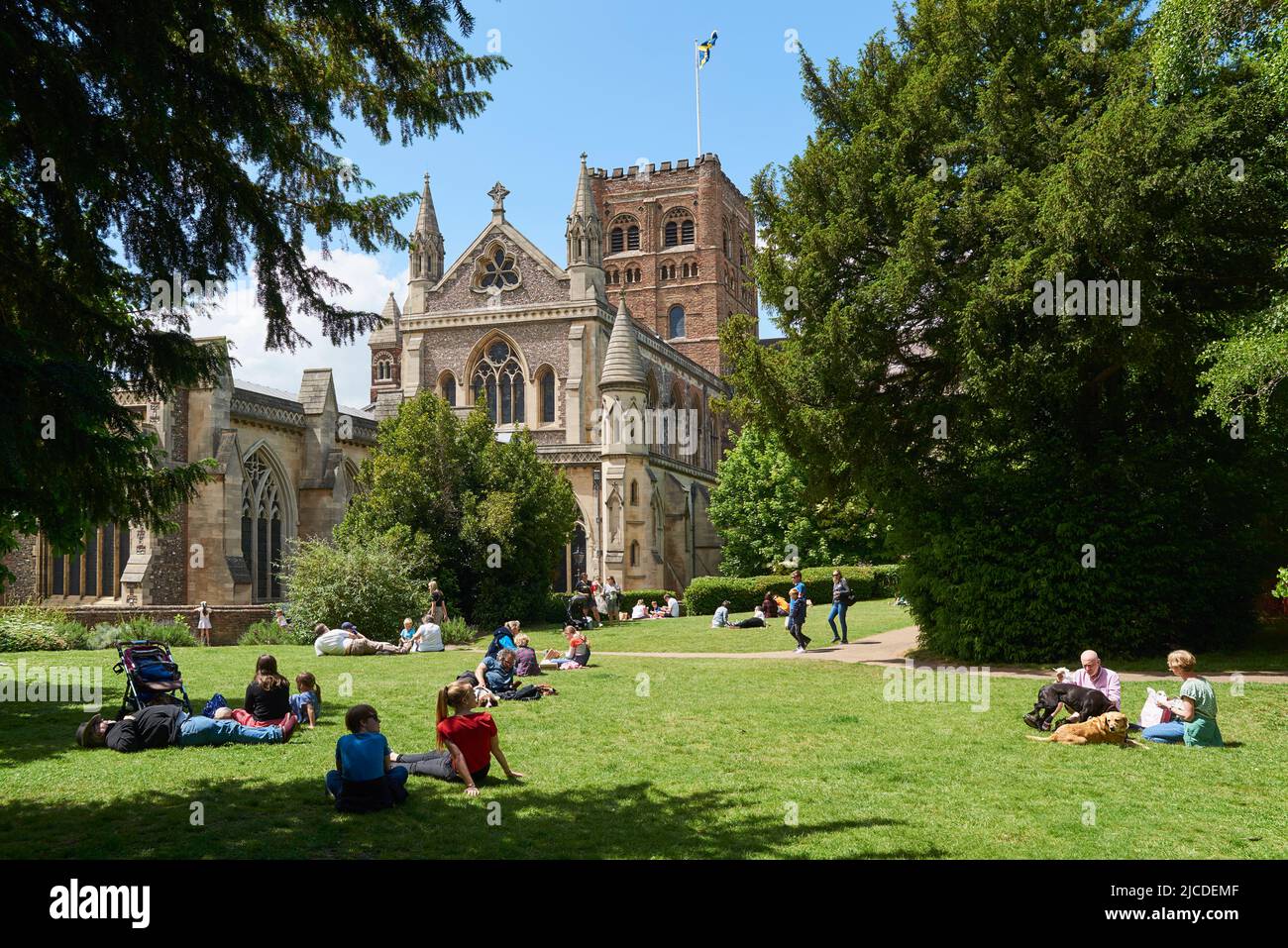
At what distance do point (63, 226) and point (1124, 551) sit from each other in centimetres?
1645

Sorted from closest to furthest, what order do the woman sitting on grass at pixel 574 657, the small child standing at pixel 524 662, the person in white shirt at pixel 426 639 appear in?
the small child standing at pixel 524 662, the woman sitting on grass at pixel 574 657, the person in white shirt at pixel 426 639

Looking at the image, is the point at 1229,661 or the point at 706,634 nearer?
the point at 1229,661

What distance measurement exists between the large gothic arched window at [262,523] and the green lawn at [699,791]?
22094mm

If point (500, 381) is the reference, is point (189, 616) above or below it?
below

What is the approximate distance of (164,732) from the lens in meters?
10.2

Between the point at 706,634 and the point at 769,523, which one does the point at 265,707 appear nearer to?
the point at 706,634

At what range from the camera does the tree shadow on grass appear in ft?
21.7

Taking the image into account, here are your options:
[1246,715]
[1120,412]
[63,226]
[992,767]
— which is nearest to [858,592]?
[1120,412]

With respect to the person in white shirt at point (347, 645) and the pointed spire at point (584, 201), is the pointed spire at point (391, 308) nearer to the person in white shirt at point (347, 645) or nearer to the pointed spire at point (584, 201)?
the pointed spire at point (584, 201)

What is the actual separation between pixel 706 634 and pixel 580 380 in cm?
2530

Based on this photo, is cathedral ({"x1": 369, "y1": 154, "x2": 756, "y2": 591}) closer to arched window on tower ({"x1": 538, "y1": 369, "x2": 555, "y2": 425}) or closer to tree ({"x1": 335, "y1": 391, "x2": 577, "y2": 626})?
arched window on tower ({"x1": 538, "y1": 369, "x2": 555, "y2": 425})

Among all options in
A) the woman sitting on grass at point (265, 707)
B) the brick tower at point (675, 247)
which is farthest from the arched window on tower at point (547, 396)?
the woman sitting on grass at point (265, 707)

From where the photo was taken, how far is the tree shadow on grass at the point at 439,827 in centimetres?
660

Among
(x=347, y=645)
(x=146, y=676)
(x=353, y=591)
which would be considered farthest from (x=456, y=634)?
(x=146, y=676)
